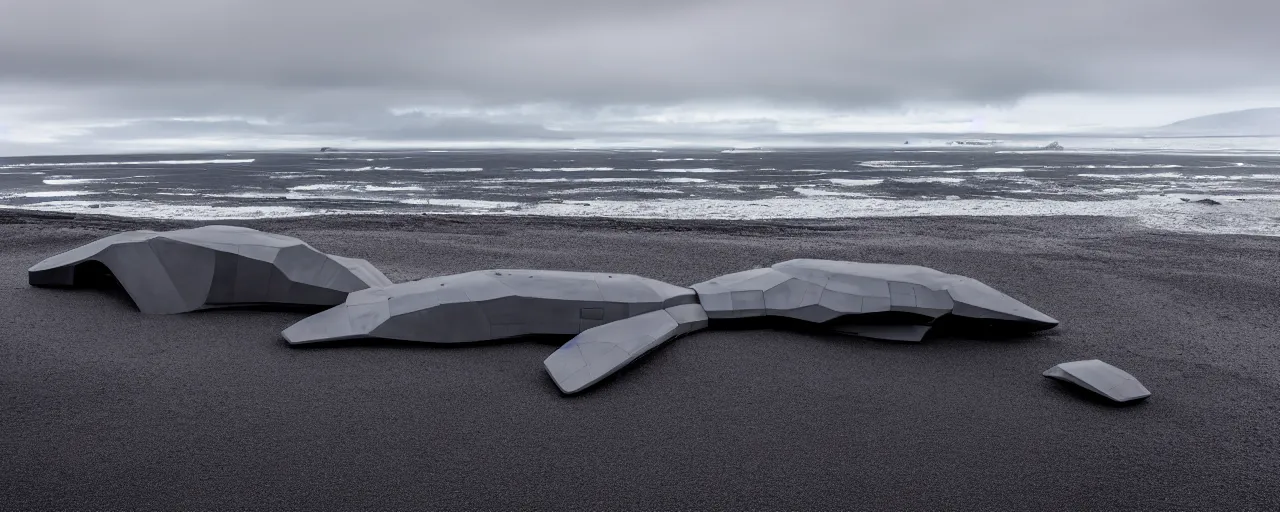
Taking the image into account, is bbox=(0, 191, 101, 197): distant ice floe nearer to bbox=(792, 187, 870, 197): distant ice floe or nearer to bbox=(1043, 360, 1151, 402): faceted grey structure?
bbox=(792, 187, 870, 197): distant ice floe

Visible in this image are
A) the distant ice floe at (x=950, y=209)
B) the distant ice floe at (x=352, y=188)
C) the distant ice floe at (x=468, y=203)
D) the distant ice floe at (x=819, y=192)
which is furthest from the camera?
Answer: the distant ice floe at (x=352, y=188)

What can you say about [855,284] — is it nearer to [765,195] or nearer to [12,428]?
[12,428]

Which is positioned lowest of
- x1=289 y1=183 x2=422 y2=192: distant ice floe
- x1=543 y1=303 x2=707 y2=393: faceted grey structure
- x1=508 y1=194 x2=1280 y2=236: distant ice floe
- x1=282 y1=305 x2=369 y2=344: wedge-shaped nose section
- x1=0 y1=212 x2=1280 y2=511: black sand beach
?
x1=0 y1=212 x2=1280 y2=511: black sand beach

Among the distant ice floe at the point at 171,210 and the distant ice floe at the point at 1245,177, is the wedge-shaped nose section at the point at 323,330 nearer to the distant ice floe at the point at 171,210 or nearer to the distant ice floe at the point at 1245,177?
the distant ice floe at the point at 171,210

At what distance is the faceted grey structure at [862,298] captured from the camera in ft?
23.5

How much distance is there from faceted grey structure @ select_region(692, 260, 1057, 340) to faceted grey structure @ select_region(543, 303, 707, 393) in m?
0.40

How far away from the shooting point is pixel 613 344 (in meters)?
6.55

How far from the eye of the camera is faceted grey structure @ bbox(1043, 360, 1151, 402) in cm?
577

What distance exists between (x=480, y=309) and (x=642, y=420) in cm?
234

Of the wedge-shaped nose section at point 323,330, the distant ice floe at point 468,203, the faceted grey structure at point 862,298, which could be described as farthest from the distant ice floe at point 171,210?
the faceted grey structure at point 862,298

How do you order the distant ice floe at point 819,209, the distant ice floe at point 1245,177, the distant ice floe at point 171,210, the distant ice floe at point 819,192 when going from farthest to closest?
1. the distant ice floe at point 1245,177
2. the distant ice floe at point 819,192
3. the distant ice floe at point 171,210
4. the distant ice floe at point 819,209

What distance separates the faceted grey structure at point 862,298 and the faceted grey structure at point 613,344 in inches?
15.7

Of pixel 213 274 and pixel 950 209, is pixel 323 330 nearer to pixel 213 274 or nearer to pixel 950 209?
pixel 213 274

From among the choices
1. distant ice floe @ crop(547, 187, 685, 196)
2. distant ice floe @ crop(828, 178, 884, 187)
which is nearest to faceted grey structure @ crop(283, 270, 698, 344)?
distant ice floe @ crop(547, 187, 685, 196)
